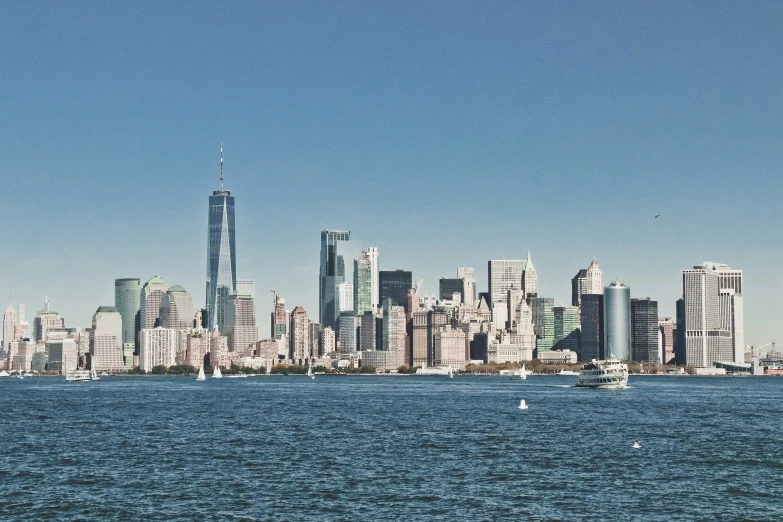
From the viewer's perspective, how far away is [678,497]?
59625 mm

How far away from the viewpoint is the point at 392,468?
233ft

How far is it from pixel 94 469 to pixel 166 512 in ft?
57.6

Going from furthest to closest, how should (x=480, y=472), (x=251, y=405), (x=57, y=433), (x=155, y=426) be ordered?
1. (x=251, y=405)
2. (x=155, y=426)
3. (x=57, y=433)
4. (x=480, y=472)

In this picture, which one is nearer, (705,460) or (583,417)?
(705,460)

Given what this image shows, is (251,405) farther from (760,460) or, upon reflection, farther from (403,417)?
(760,460)

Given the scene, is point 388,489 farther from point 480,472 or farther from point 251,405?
point 251,405

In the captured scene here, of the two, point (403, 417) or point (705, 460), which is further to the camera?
point (403, 417)

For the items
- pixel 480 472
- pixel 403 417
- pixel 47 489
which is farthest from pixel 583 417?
pixel 47 489

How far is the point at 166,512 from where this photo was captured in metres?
55.3

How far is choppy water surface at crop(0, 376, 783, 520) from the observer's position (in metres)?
56.5

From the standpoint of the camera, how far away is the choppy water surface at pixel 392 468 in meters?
56.5

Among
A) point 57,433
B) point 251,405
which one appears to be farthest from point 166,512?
point 251,405

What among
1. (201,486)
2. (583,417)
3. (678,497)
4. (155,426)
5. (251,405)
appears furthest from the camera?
(251,405)

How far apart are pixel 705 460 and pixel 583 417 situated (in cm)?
4445
